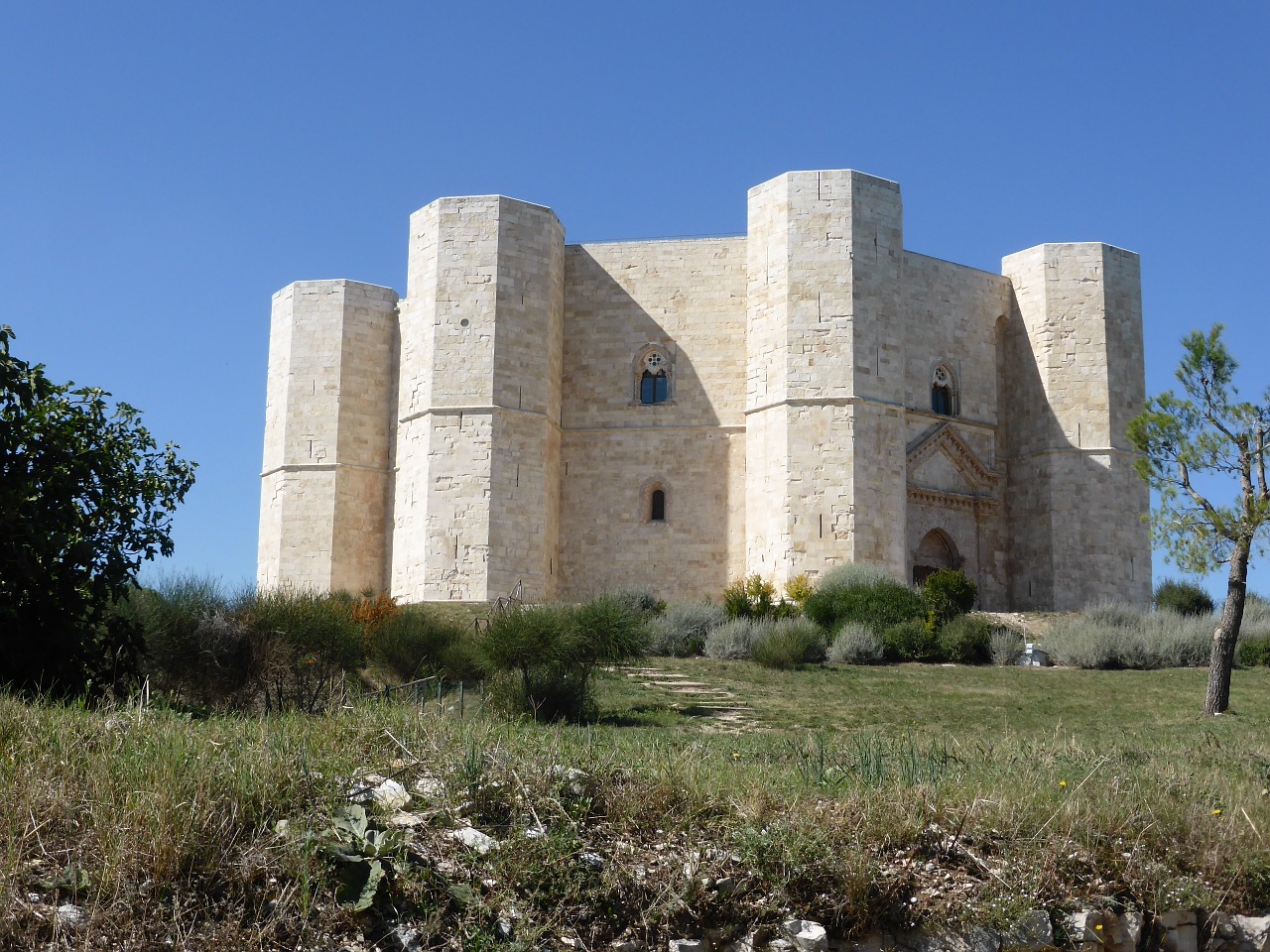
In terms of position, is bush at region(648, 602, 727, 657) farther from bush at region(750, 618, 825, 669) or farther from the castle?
the castle

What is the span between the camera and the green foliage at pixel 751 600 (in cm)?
2111

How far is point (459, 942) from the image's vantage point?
4945 mm

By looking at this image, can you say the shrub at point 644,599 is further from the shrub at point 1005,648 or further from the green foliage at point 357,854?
the green foliage at point 357,854

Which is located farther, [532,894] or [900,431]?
[900,431]

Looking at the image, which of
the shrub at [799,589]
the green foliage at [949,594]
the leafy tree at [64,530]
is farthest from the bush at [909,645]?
the leafy tree at [64,530]

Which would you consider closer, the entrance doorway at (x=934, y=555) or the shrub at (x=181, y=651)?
the shrub at (x=181, y=651)

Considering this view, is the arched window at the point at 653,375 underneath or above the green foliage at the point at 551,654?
above

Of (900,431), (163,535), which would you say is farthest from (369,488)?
(163,535)

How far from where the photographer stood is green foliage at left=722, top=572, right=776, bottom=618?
69.3ft

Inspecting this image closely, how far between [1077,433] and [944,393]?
268 centimetres

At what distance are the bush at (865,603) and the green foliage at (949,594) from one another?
32 cm

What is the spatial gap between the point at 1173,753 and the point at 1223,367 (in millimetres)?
7015

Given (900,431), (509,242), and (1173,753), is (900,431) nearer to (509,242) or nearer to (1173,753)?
(509,242)

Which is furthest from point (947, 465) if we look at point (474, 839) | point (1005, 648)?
point (474, 839)
